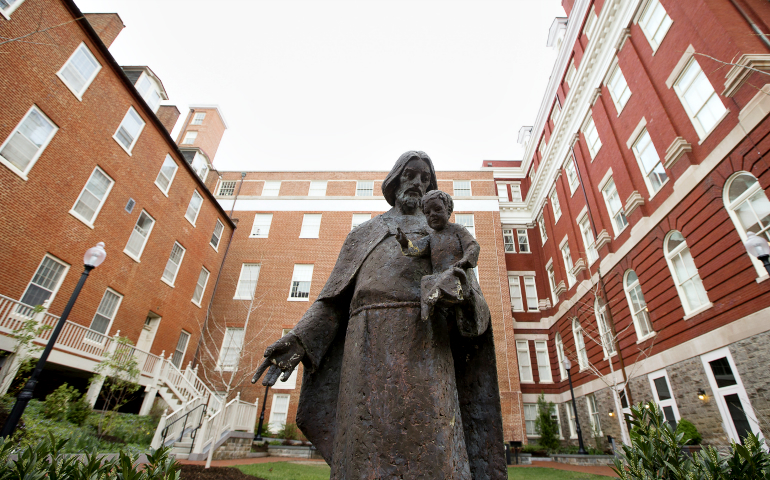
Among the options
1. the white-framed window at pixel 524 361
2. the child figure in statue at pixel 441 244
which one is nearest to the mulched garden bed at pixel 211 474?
the child figure in statue at pixel 441 244

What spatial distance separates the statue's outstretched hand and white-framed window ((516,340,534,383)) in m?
26.0

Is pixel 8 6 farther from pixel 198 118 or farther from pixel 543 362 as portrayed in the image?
pixel 543 362

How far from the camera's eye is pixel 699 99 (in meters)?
13.0

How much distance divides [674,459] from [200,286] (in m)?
25.3

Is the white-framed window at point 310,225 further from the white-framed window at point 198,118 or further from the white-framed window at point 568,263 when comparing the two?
the white-framed window at point 198,118

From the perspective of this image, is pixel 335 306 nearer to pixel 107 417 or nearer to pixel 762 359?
pixel 762 359

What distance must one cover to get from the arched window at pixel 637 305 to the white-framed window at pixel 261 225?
2315 cm

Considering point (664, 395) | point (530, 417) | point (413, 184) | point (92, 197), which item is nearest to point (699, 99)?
point (664, 395)

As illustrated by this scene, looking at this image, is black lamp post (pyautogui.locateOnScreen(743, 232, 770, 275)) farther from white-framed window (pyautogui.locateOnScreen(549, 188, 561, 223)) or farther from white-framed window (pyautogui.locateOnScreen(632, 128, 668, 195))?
white-framed window (pyautogui.locateOnScreen(549, 188, 561, 223))

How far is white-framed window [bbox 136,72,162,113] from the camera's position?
21.4 meters

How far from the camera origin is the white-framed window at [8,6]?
12.0m

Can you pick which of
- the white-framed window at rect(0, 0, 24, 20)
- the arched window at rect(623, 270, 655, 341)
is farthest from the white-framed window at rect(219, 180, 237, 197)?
the arched window at rect(623, 270, 655, 341)

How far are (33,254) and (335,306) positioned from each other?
52.5 ft

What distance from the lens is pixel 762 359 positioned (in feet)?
32.5
